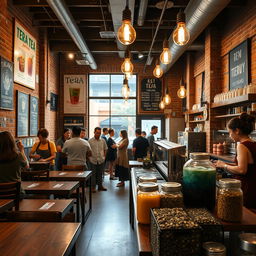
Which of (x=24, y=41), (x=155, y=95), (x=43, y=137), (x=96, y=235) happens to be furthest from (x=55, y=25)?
(x=96, y=235)

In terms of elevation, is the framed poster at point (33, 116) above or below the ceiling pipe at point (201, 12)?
below

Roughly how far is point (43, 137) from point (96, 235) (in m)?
2.12

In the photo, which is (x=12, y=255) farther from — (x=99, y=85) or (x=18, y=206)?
(x=99, y=85)

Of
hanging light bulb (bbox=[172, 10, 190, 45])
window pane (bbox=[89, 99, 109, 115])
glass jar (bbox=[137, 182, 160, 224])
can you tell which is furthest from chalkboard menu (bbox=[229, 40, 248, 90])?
window pane (bbox=[89, 99, 109, 115])

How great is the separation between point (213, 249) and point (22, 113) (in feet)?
20.0

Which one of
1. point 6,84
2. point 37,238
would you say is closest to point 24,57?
point 6,84

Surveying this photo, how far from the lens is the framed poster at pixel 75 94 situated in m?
10.4

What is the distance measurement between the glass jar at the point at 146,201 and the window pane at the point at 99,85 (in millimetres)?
9332

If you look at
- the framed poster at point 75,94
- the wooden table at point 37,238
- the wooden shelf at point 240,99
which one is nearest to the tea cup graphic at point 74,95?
the framed poster at point 75,94

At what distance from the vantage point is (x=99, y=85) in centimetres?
1071

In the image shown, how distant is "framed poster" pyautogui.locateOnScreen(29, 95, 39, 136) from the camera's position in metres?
7.13

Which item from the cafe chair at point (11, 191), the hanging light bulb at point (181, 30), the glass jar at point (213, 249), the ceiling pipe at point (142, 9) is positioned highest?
the ceiling pipe at point (142, 9)

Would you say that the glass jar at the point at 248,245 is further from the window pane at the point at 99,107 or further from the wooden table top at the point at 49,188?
the window pane at the point at 99,107

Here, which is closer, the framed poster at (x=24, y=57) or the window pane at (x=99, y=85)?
the framed poster at (x=24, y=57)
